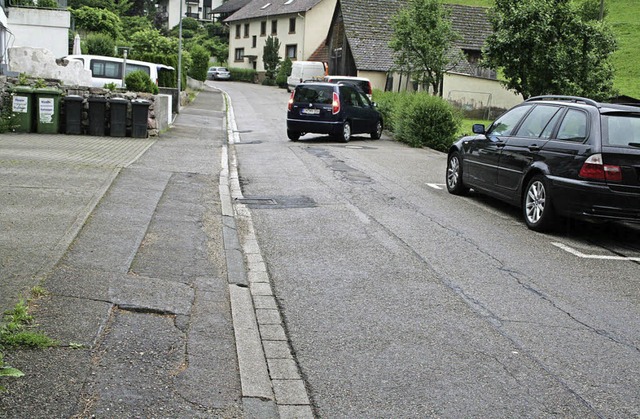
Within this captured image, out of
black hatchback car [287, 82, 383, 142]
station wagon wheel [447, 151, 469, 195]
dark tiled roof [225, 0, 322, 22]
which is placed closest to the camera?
station wagon wheel [447, 151, 469, 195]

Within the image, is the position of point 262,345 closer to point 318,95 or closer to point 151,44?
point 318,95

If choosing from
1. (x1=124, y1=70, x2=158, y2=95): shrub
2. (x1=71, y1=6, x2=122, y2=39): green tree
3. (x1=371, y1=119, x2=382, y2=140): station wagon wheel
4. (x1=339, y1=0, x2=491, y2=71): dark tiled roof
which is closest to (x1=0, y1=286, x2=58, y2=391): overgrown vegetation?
(x1=124, y1=70, x2=158, y2=95): shrub

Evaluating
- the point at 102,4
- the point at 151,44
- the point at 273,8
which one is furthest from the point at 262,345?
the point at 273,8

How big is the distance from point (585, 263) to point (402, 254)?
6.45 feet

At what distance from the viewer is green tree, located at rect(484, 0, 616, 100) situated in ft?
86.2

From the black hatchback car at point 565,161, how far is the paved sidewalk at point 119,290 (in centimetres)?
403

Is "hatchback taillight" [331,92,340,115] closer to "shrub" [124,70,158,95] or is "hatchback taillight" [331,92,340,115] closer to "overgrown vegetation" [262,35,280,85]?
"shrub" [124,70,158,95]

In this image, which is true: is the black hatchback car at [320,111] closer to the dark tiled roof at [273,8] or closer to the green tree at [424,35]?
the green tree at [424,35]

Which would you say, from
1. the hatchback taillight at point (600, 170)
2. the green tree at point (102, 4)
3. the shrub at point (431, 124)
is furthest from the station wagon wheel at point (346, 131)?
the green tree at point (102, 4)

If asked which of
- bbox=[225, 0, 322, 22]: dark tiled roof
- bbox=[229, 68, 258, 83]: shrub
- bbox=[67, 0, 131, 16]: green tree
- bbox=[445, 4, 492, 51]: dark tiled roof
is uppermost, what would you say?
bbox=[225, 0, 322, 22]: dark tiled roof

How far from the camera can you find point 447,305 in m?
7.09

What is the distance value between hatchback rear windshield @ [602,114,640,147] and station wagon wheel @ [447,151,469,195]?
358 centimetres

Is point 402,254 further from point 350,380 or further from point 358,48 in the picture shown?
point 358,48

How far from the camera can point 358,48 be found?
5375 cm
